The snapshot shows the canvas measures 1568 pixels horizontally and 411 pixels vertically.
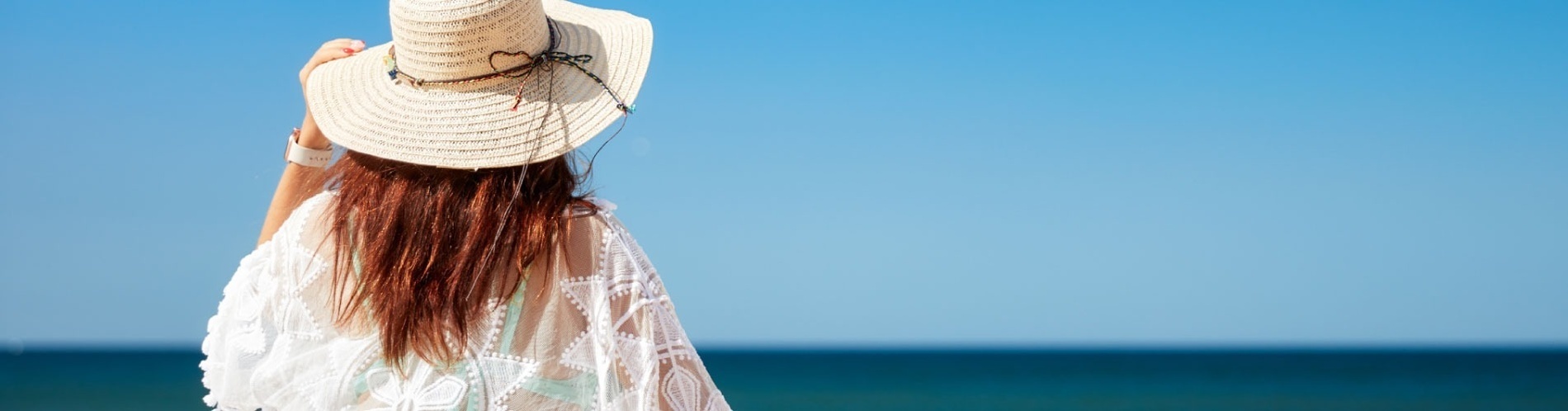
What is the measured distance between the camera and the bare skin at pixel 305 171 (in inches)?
67.8

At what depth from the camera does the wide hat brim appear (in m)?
1.46

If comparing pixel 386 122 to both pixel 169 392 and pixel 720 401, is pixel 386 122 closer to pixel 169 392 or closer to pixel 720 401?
pixel 720 401

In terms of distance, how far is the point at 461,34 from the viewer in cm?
153

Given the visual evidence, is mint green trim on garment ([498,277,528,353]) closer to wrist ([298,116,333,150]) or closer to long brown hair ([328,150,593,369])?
long brown hair ([328,150,593,369])

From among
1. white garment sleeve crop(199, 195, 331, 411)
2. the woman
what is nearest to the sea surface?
white garment sleeve crop(199, 195, 331, 411)

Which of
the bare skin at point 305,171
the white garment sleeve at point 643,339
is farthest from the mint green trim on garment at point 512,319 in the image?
the bare skin at point 305,171

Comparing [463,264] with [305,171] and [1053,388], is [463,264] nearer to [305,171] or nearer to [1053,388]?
[305,171]

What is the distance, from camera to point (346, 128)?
1.56 meters

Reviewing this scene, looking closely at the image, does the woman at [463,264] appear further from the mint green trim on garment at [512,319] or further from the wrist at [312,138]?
Result: the wrist at [312,138]

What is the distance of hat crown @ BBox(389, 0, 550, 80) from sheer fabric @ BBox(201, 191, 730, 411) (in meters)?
0.21

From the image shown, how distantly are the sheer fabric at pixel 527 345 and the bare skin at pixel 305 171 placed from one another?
199 millimetres

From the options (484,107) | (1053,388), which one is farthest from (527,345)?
(1053,388)

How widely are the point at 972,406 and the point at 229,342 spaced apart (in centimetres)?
2693

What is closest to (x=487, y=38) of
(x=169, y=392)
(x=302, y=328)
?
(x=302, y=328)
